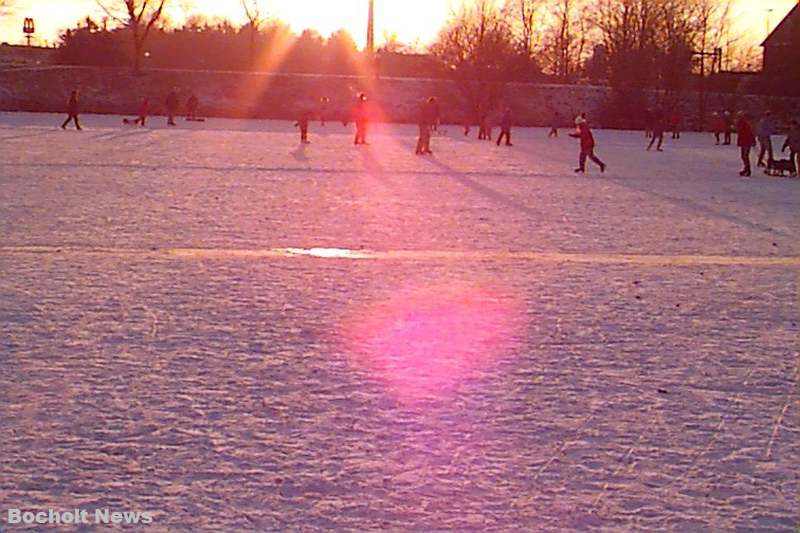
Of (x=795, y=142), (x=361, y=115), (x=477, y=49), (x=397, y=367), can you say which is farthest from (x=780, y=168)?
(x=477, y=49)

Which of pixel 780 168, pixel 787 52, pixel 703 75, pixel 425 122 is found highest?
pixel 787 52

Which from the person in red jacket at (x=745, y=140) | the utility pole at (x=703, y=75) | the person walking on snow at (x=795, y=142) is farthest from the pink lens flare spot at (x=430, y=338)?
the utility pole at (x=703, y=75)

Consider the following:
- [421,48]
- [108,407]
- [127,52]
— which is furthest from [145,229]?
[421,48]

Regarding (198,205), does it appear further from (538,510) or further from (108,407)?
(538,510)

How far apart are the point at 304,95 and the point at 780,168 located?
35987 millimetres

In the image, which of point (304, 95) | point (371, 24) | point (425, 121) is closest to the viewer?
point (425, 121)

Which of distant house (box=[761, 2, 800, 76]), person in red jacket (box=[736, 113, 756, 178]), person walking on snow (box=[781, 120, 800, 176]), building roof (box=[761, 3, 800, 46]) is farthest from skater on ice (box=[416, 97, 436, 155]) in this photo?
building roof (box=[761, 3, 800, 46])

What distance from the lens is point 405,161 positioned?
74.3 ft

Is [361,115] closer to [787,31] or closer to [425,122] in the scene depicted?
[425,122]

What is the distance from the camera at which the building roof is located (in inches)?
2398

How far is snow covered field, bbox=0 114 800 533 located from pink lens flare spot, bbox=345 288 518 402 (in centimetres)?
3

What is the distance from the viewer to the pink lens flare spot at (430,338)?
217 inches

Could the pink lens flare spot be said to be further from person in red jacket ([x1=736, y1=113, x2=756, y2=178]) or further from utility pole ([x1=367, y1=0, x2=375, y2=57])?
utility pole ([x1=367, y1=0, x2=375, y2=57])

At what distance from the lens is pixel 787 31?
67375 mm
